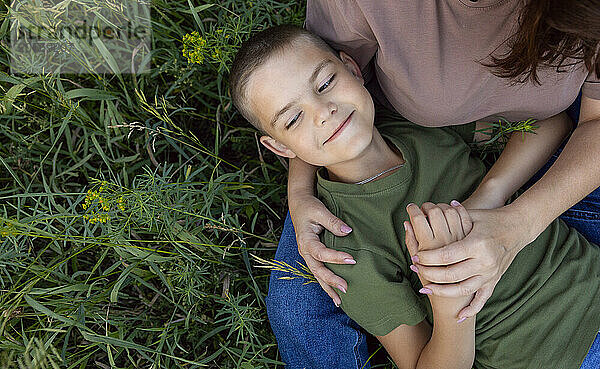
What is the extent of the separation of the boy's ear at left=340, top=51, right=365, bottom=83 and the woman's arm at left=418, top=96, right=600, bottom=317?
56cm

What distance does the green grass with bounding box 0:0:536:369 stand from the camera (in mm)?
1901

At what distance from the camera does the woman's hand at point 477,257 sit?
4.67 feet

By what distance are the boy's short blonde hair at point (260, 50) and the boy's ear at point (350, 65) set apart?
28mm

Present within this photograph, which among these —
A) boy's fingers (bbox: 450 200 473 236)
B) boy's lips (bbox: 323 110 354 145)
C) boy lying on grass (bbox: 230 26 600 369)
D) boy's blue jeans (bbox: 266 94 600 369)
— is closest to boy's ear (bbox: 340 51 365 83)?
boy lying on grass (bbox: 230 26 600 369)

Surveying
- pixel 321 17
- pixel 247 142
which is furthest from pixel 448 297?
pixel 247 142

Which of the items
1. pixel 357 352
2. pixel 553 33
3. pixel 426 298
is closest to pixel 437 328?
pixel 426 298

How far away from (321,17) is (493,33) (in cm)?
51

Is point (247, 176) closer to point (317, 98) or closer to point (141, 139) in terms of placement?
point (141, 139)

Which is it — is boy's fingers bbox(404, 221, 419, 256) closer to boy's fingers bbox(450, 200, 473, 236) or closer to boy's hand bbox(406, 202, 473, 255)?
boy's hand bbox(406, 202, 473, 255)

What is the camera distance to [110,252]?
2.28 meters

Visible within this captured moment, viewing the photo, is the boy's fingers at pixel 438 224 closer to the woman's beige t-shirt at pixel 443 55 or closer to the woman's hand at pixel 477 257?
the woman's hand at pixel 477 257

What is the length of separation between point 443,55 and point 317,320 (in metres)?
0.95

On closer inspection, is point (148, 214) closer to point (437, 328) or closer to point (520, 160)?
point (437, 328)

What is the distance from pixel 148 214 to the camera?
1.80 metres
